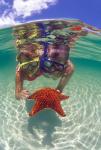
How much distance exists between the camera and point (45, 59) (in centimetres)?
1188

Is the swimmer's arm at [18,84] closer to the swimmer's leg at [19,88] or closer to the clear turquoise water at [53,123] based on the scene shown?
the swimmer's leg at [19,88]

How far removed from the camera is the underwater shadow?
8470 mm

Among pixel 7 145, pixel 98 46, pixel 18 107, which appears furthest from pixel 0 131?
pixel 98 46

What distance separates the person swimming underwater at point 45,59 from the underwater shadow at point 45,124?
38.8 inches

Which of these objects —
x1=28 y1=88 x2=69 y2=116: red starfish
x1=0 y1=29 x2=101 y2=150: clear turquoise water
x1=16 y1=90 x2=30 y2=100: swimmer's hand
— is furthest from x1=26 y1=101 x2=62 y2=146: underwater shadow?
x1=28 y1=88 x2=69 y2=116: red starfish

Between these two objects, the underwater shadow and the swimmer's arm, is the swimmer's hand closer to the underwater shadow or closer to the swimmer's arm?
the swimmer's arm

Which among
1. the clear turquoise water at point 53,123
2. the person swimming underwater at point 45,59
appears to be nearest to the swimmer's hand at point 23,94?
the person swimming underwater at point 45,59

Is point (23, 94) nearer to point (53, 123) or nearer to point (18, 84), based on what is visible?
point (18, 84)

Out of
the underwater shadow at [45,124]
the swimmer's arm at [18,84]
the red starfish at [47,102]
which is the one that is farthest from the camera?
the swimmer's arm at [18,84]

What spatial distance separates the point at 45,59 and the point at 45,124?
12.3 feet

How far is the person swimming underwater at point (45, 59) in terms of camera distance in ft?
31.4

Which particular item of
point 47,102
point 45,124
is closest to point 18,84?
point 45,124

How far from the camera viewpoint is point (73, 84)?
1298cm

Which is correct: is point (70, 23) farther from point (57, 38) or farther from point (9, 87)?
point (9, 87)
